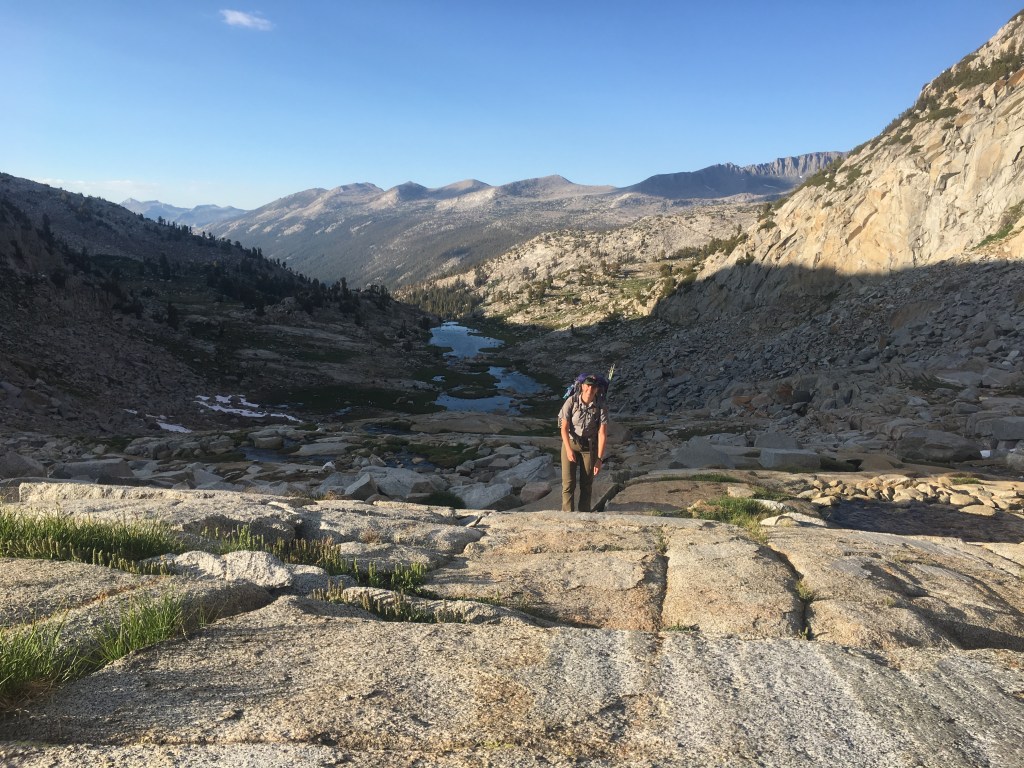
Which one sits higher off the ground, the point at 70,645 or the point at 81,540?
the point at 70,645

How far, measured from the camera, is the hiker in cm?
1058

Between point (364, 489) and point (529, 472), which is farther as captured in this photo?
point (529, 472)

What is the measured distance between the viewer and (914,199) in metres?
37.7

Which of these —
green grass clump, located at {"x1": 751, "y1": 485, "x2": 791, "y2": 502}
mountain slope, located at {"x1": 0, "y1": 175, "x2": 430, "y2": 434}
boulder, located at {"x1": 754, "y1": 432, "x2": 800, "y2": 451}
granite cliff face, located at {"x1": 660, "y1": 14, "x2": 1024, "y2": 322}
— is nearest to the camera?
green grass clump, located at {"x1": 751, "y1": 485, "x2": 791, "y2": 502}

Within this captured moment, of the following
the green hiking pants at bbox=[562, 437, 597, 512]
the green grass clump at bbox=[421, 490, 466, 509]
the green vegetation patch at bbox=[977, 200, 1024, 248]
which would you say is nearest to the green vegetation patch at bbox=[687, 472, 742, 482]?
the green hiking pants at bbox=[562, 437, 597, 512]

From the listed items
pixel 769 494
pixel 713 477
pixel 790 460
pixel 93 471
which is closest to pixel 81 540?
pixel 93 471

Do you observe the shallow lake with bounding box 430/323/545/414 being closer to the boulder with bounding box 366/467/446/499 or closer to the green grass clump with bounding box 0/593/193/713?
the boulder with bounding box 366/467/446/499

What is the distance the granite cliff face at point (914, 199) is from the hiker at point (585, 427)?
30.6 meters

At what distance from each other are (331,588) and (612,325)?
7036cm

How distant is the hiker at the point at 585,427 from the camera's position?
10.6m

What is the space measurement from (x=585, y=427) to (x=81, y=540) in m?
7.54

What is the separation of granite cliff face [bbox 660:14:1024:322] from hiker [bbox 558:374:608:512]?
30625 mm

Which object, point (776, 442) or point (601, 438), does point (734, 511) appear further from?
point (776, 442)

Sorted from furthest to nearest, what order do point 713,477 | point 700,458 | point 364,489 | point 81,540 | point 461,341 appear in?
point 461,341
point 700,458
point 713,477
point 364,489
point 81,540
